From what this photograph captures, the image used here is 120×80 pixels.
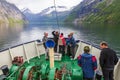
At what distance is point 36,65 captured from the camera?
9.20 meters

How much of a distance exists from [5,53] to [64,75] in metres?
6.09

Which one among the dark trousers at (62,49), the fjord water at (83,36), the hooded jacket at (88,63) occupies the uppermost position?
the hooded jacket at (88,63)

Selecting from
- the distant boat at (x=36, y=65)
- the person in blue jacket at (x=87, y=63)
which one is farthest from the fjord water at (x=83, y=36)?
the person in blue jacket at (x=87, y=63)

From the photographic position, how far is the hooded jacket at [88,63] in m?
8.43

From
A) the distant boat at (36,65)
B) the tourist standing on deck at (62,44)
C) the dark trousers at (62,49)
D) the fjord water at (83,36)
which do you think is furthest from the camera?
the fjord water at (83,36)

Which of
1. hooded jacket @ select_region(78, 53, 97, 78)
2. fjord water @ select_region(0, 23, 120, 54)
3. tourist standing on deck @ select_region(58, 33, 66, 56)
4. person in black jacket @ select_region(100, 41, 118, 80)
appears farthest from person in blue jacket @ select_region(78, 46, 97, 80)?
fjord water @ select_region(0, 23, 120, 54)

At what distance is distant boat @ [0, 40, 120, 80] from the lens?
833 centimetres

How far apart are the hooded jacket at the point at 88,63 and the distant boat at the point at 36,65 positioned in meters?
0.51

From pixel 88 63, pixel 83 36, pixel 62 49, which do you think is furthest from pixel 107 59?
pixel 83 36

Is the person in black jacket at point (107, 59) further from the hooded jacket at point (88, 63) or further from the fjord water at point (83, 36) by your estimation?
the fjord water at point (83, 36)

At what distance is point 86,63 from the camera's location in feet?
28.0

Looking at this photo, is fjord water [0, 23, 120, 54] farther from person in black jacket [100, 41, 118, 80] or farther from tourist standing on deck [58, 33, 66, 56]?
person in black jacket [100, 41, 118, 80]

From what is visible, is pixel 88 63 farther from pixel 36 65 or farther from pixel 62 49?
pixel 62 49

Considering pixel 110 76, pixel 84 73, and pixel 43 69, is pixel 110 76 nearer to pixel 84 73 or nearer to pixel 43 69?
pixel 84 73
